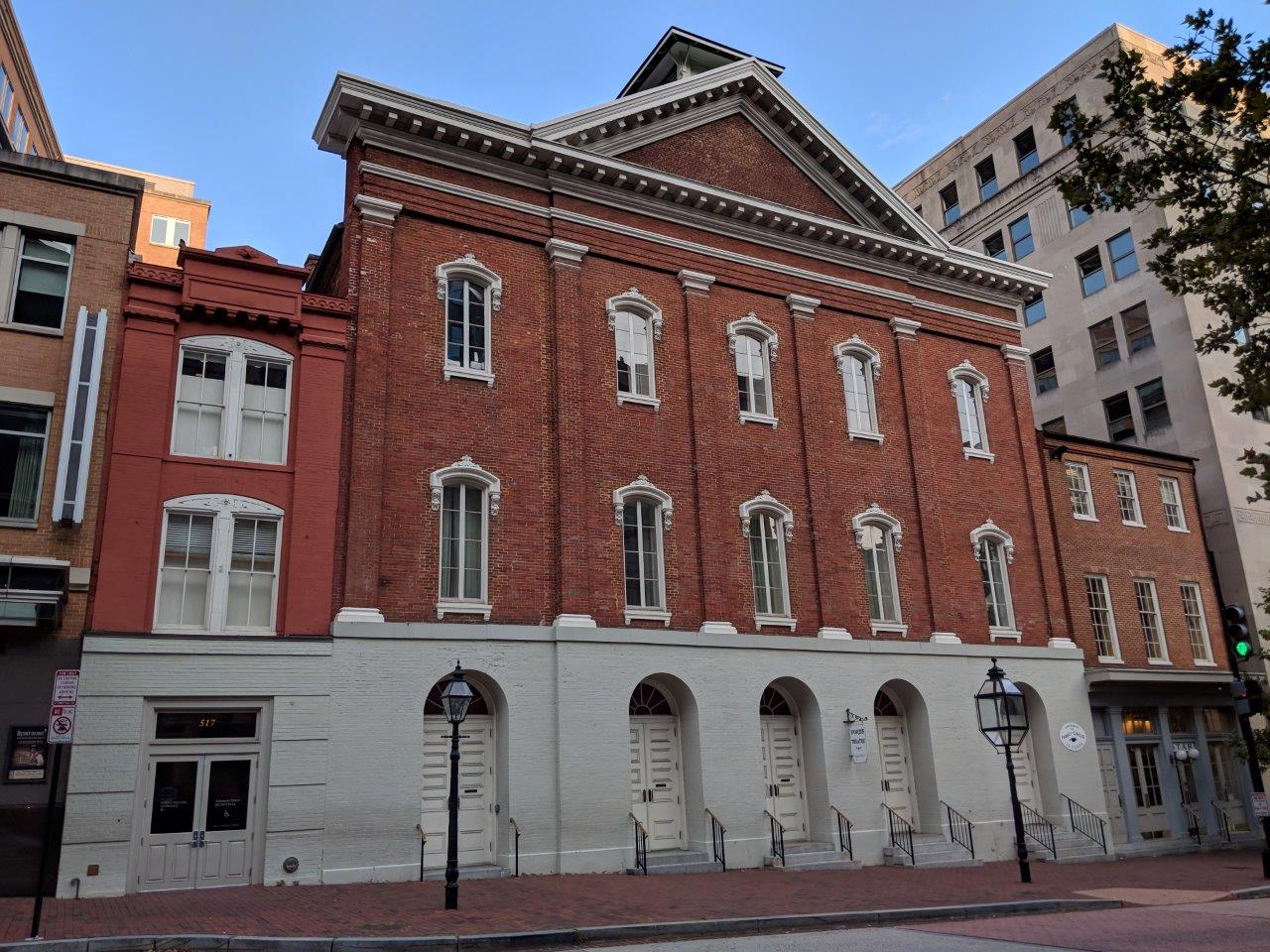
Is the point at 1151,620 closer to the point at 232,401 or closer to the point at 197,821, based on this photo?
the point at 232,401

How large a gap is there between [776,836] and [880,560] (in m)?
6.99

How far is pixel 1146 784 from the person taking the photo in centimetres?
2673

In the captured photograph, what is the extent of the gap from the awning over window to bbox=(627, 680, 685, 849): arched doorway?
9960mm

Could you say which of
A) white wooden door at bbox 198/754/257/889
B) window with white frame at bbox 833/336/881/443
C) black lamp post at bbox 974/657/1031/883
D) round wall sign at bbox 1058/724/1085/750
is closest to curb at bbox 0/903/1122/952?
white wooden door at bbox 198/754/257/889

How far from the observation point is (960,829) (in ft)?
73.9

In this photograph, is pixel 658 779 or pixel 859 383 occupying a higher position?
pixel 859 383

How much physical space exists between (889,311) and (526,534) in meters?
12.1

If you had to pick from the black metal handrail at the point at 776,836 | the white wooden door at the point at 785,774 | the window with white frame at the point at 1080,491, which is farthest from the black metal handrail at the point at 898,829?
the window with white frame at the point at 1080,491

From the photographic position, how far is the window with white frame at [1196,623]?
96.8 feet

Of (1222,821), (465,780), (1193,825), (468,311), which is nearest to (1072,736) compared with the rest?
(1193,825)

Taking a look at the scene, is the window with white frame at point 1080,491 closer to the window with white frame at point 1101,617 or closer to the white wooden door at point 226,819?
the window with white frame at point 1101,617

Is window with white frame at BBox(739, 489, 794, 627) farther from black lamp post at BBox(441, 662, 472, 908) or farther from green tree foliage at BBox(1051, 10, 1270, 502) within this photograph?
green tree foliage at BBox(1051, 10, 1270, 502)

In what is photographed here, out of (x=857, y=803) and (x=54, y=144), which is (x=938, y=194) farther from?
(x=54, y=144)

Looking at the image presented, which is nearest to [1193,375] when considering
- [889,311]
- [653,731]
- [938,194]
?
[889,311]
